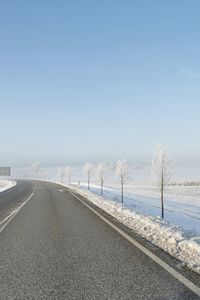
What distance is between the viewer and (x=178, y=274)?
22.5 feet

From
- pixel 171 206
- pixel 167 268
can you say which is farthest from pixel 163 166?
pixel 167 268

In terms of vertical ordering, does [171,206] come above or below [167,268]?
below

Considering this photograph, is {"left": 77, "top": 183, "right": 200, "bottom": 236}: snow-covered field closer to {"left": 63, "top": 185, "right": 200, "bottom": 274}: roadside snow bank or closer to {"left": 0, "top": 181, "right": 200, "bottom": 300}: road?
{"left": 63, "top": 185, "right": 200, "bottom": 274}: roadside snow bank

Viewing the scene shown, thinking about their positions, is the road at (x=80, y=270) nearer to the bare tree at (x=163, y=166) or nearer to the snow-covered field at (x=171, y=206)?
the snow-covered field at (x=171, y=206)

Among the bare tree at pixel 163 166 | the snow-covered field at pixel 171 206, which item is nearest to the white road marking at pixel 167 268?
the snow-covered field at pixel 171 206

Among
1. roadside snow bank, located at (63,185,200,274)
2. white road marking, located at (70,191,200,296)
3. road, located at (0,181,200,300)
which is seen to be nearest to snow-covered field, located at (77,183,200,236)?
roadside snow bank, located at (63,185,200,274)

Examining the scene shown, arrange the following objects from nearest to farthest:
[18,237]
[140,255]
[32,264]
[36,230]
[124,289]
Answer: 1. [124,289]
2. [32,264]
3. [140,255]
4. [18,237]
5. [36,230]

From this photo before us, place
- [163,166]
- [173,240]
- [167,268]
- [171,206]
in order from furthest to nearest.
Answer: [171,206] → [163,166] → [173,240] → [167,268]

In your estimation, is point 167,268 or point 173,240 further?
point 173,240

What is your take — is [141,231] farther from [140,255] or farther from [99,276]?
[99,276]

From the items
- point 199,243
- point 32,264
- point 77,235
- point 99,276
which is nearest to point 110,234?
point 77,235

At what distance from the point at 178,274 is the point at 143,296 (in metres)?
1.35

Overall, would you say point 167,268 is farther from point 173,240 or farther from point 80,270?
point 173,240

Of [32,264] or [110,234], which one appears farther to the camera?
[110,234]
